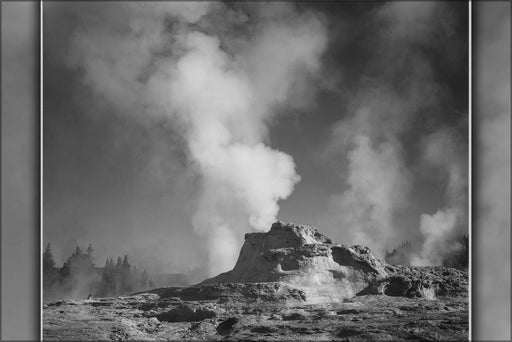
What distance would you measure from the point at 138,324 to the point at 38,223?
1488 millimetres

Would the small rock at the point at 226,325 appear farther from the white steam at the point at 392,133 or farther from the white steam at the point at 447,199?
the white steam at the point at 447,199

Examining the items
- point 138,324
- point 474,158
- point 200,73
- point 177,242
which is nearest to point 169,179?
point 177,242

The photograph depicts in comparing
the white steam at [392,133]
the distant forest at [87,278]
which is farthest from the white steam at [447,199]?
the distant forest at [87,278]

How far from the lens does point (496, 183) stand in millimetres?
4988

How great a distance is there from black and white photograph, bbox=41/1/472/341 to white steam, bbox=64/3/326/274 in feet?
0.05

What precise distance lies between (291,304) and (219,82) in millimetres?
2460

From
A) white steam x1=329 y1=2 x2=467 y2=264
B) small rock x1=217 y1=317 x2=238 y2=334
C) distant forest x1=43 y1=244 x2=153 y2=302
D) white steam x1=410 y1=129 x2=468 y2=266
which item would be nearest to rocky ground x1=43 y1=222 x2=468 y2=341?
small rock x1=217 y1=317 x2=238 y2=334

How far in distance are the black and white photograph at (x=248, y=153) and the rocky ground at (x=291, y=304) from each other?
3 centimetres

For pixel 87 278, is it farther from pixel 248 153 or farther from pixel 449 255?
pixel 449 255

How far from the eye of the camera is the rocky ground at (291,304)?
522cm

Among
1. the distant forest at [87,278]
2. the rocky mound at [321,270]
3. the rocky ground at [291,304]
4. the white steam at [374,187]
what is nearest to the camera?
the distant forest at [87,278]

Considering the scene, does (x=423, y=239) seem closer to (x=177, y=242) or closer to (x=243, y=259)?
(x=243, y=259)

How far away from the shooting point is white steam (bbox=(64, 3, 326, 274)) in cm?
534

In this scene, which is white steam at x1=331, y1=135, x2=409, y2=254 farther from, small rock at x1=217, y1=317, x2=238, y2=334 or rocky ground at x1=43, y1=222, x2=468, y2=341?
small rock at x1=217, y1=317, x2=238, y2=334
